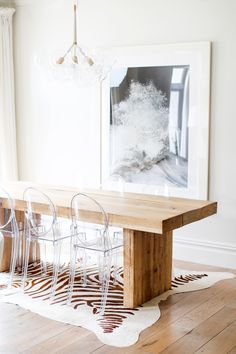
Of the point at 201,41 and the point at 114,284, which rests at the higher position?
the point at 201,41

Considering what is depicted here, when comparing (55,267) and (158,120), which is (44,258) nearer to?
(55,267)

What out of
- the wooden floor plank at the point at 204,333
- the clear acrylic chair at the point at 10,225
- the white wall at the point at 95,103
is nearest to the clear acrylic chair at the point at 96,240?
the clear acrylic chair at the point at 10,225

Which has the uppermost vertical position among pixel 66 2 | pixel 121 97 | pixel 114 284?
pixel 66 2

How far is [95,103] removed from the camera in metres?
5.75

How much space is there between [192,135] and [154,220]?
165cm

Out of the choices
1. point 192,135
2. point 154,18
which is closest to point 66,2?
point 154,18

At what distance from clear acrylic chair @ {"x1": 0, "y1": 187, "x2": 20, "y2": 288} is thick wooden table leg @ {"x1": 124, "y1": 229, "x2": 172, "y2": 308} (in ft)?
3.67

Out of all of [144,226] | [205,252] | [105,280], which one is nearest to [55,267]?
[105,280]

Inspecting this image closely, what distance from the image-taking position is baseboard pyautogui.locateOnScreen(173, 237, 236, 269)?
5.07 m

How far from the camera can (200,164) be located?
5117mm

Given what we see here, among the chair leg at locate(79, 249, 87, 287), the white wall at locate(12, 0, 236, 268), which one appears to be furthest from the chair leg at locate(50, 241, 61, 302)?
the white wall at locate(12, 0, 236, 268)

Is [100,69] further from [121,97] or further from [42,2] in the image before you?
[42,2]

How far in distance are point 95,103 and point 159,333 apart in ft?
9.47

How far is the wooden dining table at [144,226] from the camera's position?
151 inches
